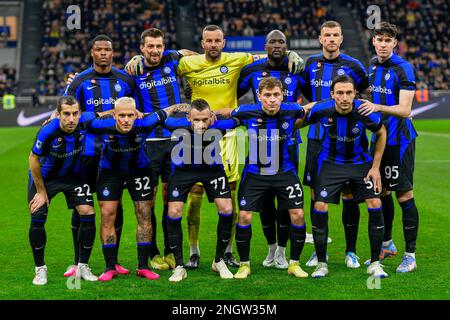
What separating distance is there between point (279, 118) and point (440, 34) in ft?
106

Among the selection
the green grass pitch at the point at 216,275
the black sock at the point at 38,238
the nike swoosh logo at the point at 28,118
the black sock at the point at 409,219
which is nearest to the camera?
A: the green grass pitch at the point at 216,275

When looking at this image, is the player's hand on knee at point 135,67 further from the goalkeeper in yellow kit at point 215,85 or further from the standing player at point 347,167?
the standing player at point 347,167

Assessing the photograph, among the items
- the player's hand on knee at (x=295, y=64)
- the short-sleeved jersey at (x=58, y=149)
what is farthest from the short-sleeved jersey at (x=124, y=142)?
the player's hand on knee at (x=295, y=64)

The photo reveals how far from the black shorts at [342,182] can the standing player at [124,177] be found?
1587mm

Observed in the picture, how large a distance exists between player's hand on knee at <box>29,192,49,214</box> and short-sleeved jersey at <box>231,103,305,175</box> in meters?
1.95

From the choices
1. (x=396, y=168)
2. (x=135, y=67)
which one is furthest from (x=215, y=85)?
(x=396, y=168)

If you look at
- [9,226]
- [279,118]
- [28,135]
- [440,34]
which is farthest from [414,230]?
[440,34]

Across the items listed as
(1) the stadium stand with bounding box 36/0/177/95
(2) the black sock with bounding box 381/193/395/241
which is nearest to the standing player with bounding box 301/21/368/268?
(2) the black sock with bounding box 381/193/395/241

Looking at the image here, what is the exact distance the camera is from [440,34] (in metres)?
37.8

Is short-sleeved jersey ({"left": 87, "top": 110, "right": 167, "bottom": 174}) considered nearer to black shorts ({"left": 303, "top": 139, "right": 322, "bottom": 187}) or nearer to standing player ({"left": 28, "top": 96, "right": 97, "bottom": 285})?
standing player ({"left": 28, "top": 96, "right": 97, "bottom": 285})

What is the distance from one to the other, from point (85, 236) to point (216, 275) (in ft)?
4.30

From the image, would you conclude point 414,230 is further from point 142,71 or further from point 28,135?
point 28,135

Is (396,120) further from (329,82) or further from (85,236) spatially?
(85,236)

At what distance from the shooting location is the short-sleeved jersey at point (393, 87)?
7.77 metres
